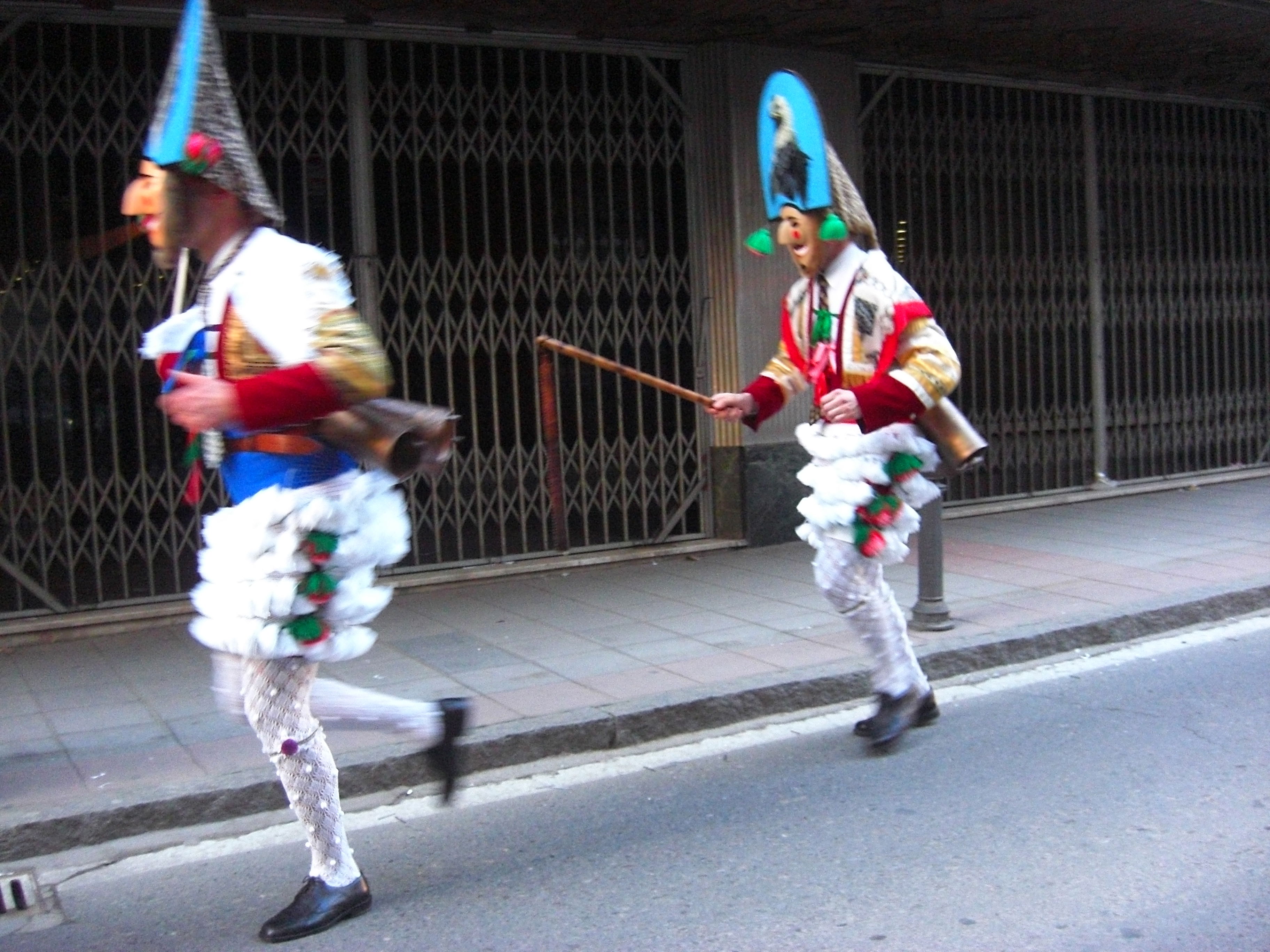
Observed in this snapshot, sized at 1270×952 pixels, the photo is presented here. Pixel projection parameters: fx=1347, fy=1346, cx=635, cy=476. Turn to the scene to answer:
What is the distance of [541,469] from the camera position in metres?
8.69

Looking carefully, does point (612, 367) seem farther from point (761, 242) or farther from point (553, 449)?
point (761, 242)

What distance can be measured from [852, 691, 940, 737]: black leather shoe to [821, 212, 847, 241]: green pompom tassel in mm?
1663

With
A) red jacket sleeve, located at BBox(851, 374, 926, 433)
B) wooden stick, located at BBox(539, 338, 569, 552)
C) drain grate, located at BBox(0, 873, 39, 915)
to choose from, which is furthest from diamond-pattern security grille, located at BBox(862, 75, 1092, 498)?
drain grate, located at BBox(0, 873, 39, 915)

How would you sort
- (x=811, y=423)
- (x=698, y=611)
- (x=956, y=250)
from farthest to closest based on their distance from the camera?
(x=956, y=250), (x=698, y=611), (x=811, y=423)

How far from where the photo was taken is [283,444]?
10.8 ft

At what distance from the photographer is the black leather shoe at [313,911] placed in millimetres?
3467

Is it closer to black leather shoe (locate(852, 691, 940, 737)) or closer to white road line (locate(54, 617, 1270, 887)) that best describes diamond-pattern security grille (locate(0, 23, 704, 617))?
white road line (locate(54, 617, 1270, 887))

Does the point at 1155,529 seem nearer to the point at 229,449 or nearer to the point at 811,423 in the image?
the point at 811,423

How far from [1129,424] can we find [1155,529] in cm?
228

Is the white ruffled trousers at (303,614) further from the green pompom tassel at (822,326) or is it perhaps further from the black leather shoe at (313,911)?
the green pompom tassel at (822,326)

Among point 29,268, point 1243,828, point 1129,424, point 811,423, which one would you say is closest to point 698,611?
point 811,423

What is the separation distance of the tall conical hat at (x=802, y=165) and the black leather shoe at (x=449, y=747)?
212cm

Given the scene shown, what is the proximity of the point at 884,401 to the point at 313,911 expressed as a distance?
7.68 feet

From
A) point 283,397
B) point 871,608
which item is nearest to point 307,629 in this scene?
point 283,397
